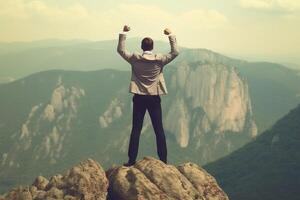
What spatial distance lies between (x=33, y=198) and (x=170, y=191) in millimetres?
5009

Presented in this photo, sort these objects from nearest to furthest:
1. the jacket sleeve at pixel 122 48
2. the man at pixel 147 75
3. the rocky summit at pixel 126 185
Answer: the rocky summit at pixel 126 185, the jacket sleeve at pixel 122 48, the man at pixel 147 75

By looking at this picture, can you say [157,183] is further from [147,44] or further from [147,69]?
[147,44]

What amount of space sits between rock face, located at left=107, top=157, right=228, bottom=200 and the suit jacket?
2.79 meters

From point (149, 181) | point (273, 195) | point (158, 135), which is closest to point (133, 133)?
point (158, 135)

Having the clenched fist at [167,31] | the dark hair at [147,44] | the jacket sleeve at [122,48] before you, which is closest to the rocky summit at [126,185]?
the jacket sleeve at [122,48]

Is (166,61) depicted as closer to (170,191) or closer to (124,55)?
(124,55)

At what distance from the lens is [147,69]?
18469mm

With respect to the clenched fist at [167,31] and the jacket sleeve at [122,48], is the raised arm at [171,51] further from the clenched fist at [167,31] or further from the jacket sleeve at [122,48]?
the jacket sleeve at [122,48]

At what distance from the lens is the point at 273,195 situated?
19062 centimetres

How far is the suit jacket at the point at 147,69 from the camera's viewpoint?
1834 centimetres

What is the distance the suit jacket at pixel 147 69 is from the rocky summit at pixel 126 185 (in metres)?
2.78

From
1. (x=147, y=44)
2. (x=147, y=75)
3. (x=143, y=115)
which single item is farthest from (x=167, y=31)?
(x=143, y=115)

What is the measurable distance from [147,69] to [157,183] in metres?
4.26

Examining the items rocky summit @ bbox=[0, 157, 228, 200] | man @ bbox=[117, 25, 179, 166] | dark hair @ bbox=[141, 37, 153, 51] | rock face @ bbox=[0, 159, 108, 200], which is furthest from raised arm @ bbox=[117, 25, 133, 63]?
rock face @ bbox=[0, 159, 108, 200]
